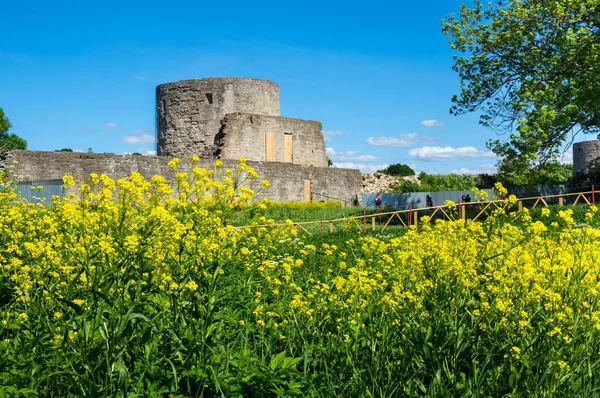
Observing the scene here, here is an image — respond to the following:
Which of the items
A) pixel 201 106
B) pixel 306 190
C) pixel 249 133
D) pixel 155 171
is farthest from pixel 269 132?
pixel 155 171

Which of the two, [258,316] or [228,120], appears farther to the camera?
[228,120]

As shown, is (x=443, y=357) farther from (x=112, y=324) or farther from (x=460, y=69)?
(x=460, y=69)

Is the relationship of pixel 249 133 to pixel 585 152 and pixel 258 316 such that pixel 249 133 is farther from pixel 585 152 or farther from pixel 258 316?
pixel 585 152

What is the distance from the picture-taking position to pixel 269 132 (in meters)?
32.1

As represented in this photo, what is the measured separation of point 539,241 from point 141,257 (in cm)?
287

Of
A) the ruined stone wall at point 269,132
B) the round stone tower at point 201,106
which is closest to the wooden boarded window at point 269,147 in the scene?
the ruined stone wall at point 269,132

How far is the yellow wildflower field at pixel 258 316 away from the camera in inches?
143

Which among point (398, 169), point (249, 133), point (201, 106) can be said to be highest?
point (201, 106)

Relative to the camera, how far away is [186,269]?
397 centimetres

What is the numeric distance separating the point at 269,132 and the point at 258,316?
90.5 feet

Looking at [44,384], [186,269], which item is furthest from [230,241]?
[44,384]

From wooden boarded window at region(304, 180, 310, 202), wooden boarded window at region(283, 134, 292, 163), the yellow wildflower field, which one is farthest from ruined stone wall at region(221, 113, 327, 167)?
the yellow wildflower field

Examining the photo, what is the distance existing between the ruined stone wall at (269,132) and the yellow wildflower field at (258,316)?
84.7ft

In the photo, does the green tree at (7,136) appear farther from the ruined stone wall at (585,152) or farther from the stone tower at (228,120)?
the ruined stone wall at (585,152)
